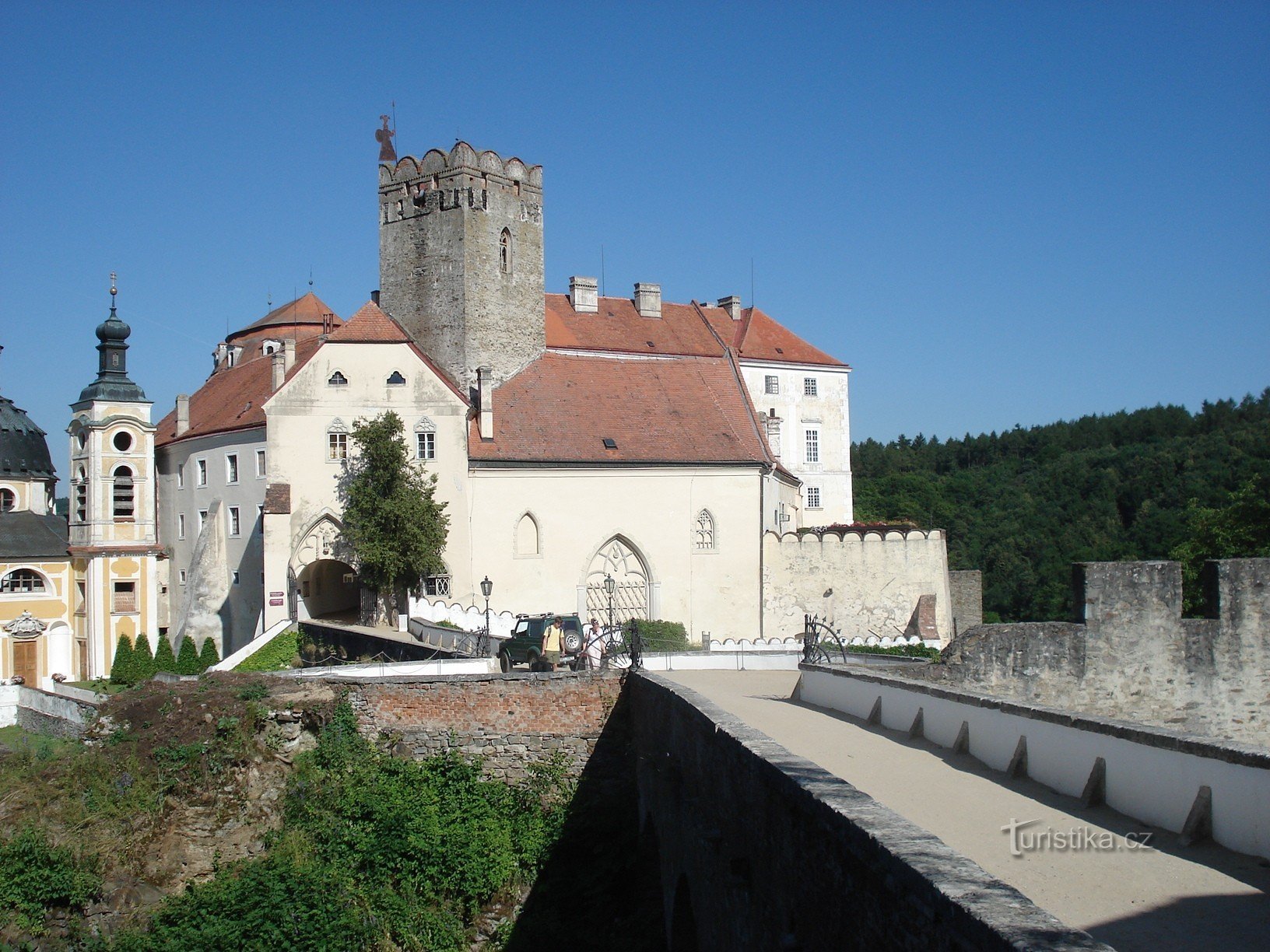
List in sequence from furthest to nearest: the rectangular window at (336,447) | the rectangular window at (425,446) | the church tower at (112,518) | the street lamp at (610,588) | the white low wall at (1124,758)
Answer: the church tower at (112,518)
the street lamp at (610,588)
the rectangular window at (425,446)
the rectangular window at (336,447)
the white low wall at (1124,758)

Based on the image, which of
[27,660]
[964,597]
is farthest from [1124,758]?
[27,660]

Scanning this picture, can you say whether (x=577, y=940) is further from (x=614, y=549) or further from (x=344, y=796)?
(x=614, y=549)

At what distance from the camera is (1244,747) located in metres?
6.59

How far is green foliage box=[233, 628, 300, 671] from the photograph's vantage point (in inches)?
1227

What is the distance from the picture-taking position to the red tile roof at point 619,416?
3853 cm

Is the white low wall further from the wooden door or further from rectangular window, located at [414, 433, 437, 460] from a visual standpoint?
the wooden door

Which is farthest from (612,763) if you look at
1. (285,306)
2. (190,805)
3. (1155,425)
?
(1155,425)

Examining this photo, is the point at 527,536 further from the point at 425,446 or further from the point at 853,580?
the point at 853,580

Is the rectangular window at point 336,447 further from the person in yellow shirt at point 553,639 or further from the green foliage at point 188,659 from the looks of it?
the person in yellow shirt at point 553,639

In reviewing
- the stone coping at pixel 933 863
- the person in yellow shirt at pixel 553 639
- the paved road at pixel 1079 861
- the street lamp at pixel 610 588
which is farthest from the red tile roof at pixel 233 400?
the stone coping at pixel 933 863

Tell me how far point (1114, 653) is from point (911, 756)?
3.39m

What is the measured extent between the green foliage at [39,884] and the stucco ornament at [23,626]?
31958 mm
